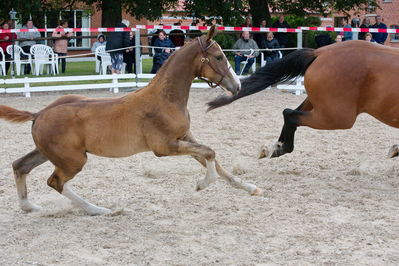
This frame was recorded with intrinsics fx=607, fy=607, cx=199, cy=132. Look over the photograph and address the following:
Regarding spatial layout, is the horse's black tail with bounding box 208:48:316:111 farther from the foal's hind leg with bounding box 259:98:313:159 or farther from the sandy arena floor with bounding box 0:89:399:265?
the sandy arena floor with bounding box 0:89:399:265

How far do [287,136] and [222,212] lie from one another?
155cm

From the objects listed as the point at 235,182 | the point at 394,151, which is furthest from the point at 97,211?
the point at 394,151

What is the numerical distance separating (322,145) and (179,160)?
2.07 metres

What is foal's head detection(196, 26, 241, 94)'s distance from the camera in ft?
16.3

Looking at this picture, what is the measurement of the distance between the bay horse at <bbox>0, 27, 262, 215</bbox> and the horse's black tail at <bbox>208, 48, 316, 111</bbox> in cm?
149

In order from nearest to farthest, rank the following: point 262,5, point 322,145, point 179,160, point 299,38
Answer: point 179,160, point 322,145, point 299,38, point 262,5

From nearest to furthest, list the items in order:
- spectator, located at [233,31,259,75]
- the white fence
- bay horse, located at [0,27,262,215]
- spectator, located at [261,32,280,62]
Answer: bay horse, located at [0,27,262,215] < the white fence < spectator, located at [233,31,259,75] < spectator, located at [261,32,280,62]

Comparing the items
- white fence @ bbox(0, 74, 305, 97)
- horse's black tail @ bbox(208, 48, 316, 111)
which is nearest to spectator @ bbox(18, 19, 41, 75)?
white fence @ bbox(0, 74, 305, 97)

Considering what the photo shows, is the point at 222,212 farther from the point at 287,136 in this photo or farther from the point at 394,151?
the point at 394,151

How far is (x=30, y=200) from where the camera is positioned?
5.70 metres

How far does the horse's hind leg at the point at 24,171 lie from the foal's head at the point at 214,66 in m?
1.58

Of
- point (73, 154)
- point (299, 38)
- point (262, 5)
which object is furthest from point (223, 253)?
point (262, 5)

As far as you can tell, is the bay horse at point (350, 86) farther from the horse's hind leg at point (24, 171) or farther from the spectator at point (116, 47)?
the spectator at point (116, 47)

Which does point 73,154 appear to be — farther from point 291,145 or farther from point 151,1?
point 151,1
